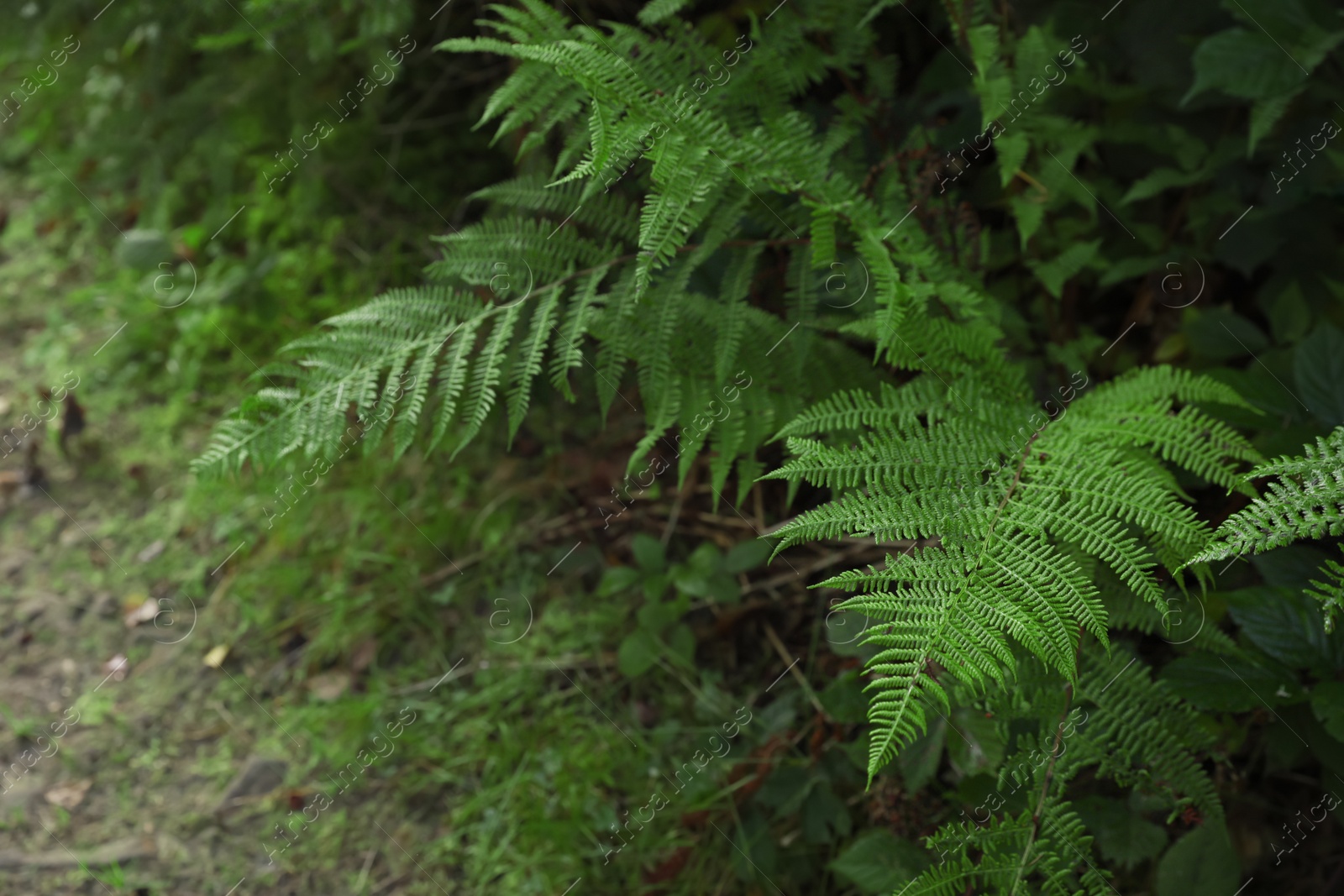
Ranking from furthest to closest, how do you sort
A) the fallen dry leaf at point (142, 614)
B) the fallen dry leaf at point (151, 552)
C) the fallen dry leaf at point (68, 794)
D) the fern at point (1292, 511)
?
the fallen dry leaf at point (151, 552), the fallen dry leaf at point (142, 614), the fallen dry leaf at point (68, 794), the fern at point (1292, 511)

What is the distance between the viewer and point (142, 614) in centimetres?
269

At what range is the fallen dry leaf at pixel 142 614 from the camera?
8.82 ft

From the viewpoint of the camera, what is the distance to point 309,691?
2.46 m

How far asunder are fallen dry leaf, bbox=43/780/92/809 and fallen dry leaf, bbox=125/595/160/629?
1.50 ft

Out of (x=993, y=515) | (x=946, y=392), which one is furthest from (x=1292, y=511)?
(x=946, y=392)

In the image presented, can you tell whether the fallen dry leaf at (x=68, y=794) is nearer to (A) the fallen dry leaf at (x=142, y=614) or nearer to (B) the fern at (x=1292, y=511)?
(A) the fallen dry leaf at (x=142, y=614)

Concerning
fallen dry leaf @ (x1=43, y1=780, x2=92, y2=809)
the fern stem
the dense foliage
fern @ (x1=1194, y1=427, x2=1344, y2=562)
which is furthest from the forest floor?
fern @ (x1=1194, y1=427, x2=1344, y2=562)

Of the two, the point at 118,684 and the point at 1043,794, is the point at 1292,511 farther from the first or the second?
the point at 118,684

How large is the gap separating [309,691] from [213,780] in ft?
1.03

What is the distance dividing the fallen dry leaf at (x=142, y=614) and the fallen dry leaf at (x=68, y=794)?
46 cm

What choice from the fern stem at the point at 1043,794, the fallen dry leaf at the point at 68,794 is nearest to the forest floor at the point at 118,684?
the fallen dry leaf at the point at 68,794

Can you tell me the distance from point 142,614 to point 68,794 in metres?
0.51

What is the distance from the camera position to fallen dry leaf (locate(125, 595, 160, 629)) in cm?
269

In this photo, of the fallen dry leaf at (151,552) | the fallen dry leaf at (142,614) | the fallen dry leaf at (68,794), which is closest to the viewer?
the fallen dry leaf at (68,794)
